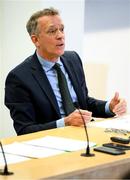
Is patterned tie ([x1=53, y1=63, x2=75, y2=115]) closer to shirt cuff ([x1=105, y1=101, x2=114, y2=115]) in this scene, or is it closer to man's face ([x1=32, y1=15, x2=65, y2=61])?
man's face ([x1=32, y1=15, x2=65, y2=61])

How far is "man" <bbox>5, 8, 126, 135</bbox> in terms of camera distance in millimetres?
2658

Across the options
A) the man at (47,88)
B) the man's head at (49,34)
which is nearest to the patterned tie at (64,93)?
the man at (47,88)

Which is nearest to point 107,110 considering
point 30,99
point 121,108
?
point 121,108

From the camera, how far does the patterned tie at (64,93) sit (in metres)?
2.84

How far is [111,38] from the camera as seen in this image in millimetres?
5605

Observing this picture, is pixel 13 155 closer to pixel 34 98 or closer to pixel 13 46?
pixel 34 98

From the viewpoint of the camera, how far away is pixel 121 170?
1646mm

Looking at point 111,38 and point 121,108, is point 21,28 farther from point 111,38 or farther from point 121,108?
point 121,108

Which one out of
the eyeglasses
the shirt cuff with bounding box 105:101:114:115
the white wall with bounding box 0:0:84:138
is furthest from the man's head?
the white wall with bounding box 0:0:84:138

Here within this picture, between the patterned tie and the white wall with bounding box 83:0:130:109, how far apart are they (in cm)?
253

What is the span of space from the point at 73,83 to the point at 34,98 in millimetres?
403

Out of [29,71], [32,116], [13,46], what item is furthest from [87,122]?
[13,46]

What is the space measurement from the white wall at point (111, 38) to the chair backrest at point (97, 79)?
1337mm

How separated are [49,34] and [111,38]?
9.09ft
